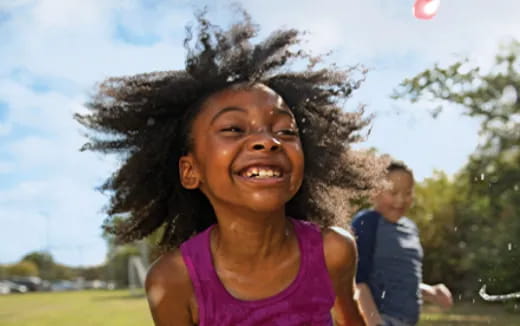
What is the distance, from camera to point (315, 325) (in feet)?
9.71

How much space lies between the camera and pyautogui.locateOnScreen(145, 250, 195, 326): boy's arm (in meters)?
2.96

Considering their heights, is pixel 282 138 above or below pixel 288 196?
above

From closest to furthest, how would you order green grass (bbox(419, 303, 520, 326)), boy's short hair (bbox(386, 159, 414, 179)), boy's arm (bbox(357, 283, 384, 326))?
boy's arm (bbox(357, 283, 384, 326)) → boy's short hair (bbox(386, 159, 414, 179)) → green grass (bbox(419, 303, 520, 326))

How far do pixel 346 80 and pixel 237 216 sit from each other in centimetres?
102

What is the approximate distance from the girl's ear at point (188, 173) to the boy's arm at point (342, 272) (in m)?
0.61

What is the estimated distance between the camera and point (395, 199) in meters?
4.46

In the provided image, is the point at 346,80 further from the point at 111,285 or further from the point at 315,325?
the point at 111,285

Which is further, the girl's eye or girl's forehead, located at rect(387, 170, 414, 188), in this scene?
girl's forehead, located at rect(387, 170, 414, 188)

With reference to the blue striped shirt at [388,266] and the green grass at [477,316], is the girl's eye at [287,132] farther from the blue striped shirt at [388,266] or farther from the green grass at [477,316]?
the green grass at [477,316]

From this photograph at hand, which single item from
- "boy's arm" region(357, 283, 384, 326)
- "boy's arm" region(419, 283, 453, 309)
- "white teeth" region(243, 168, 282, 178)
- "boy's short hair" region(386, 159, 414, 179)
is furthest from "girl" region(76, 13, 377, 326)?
"boy's arm" region(419, 283, 453, 309)

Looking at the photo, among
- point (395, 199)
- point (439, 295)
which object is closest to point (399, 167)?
point (395, 199)

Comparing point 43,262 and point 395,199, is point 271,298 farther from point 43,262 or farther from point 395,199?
point 43,262

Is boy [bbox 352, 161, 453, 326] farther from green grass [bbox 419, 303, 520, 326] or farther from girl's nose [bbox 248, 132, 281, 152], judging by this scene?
green grass [bbox 419, 303, 520, 326]

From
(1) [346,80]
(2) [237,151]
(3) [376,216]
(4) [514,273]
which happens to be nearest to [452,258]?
(4) [514,273]
